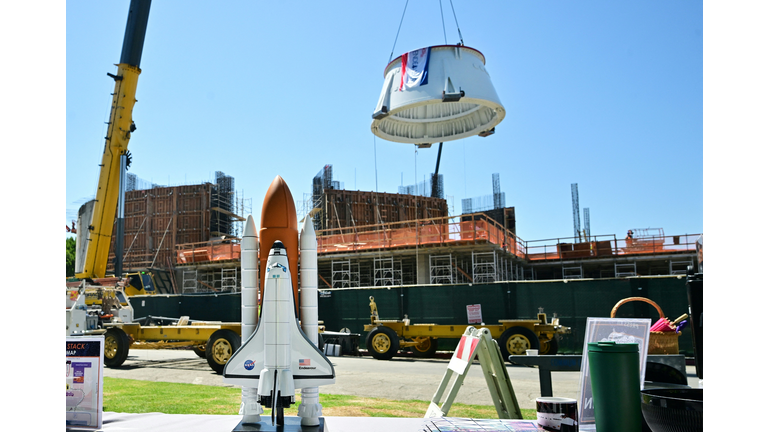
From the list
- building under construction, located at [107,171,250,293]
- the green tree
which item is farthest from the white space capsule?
the green tree

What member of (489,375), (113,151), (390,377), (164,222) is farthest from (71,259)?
(489,375)

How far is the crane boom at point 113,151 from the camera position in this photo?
60.2ft

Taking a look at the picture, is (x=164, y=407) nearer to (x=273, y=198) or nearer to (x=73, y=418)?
(x=73, y=418)

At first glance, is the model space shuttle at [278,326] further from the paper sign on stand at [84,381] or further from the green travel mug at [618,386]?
the green travel mug at [618,386]

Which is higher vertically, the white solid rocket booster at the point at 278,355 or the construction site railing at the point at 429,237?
the construction site railing at the point at 429,237

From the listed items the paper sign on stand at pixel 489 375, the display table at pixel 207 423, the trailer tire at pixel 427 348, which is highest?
the paper sign on stand at pixel 489 375

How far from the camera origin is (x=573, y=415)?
3.82 m

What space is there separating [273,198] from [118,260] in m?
14.0

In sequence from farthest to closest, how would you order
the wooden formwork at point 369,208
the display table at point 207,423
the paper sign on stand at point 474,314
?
the wooden formwork at point 369,208 < the paper sign on stand at point 474,314 < the display table at point 207,423

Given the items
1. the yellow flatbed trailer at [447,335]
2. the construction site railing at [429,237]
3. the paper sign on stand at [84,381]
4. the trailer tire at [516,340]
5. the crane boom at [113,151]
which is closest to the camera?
the paper sign on stand at [84,381]

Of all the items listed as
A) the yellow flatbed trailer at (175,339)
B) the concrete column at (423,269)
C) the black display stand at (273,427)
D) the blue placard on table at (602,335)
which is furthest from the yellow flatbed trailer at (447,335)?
the concrete column at (423,269)

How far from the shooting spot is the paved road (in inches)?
412

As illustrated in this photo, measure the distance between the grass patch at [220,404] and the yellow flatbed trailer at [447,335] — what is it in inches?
272
